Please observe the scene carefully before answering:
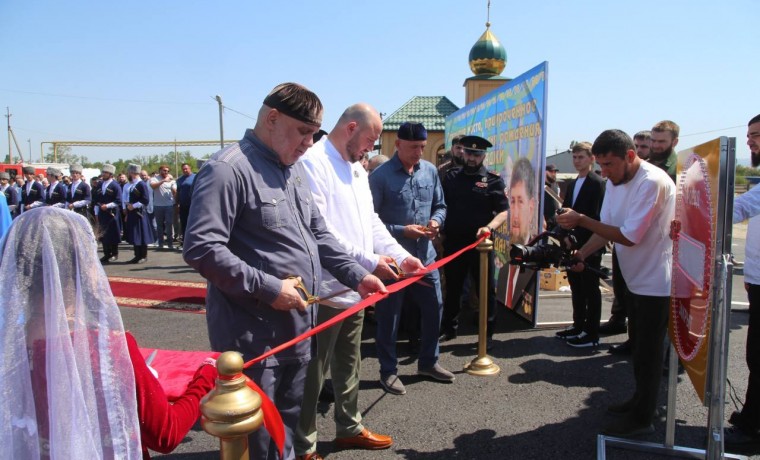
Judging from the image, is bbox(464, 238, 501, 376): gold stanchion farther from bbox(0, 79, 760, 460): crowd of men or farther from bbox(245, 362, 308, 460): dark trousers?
bbox(245, 362, 308, 460): dark trousers

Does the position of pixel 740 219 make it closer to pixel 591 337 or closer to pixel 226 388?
pixel 591 337

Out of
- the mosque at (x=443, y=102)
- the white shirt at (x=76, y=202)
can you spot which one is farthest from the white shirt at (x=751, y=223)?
the white shirt at (x=76, y=202)

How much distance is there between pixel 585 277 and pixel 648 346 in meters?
2.17

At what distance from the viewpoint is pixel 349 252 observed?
9.57ft

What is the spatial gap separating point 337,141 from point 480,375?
255cm

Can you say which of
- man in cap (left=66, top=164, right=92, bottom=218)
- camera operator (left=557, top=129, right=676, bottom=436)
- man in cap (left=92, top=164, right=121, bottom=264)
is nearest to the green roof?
man in cap (left=92, top=164, right=121, bottom=264)

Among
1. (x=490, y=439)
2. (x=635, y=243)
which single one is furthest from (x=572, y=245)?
(x=490, y=439)

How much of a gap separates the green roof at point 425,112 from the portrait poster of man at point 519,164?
10629 millimetres

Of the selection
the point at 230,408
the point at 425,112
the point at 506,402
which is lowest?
the point at 506,402

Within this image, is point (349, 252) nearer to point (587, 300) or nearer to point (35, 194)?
point (587, 300)

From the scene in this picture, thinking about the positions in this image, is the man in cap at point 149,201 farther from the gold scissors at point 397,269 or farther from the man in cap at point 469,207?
the gold scissors at point 397,269

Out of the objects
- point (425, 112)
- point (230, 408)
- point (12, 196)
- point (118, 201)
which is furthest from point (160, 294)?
point (425, 112)

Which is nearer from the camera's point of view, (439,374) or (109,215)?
(439,374)

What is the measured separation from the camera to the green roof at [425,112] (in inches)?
695
